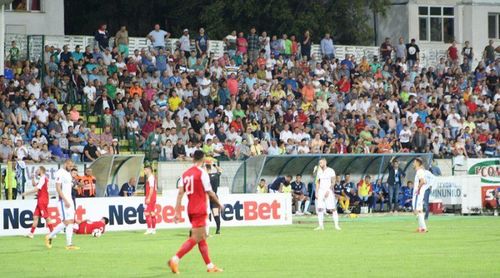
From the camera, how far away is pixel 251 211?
37.7 m

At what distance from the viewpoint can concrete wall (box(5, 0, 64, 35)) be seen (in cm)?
5162

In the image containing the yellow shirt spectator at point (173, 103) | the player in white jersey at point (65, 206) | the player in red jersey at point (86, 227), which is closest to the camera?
the player in white jersey at point (65, 206)

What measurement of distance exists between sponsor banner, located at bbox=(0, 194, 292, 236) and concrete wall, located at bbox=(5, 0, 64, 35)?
17.9 metres

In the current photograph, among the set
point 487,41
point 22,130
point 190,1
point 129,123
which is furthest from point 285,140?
point 487,41

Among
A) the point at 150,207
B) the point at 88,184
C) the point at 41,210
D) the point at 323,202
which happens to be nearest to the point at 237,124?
the point at 88,184

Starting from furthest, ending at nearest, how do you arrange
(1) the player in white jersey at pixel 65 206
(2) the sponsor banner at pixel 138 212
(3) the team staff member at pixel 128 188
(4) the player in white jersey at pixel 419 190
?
(3) the team staff member at pixel 128 188, (2) the sponsor banner at pixel 138 212, (4) the player in white jersey at pixel 419 190, (1) the player in white jersey at pixel 65 206

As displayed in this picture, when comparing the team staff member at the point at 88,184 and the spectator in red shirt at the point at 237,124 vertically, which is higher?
the spectator in red shirt at the point at 237,124

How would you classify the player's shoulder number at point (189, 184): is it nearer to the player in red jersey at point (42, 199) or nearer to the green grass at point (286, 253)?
the green grass at point (286, 253)

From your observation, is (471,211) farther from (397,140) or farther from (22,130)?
(22,130)

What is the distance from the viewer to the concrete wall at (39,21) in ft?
169

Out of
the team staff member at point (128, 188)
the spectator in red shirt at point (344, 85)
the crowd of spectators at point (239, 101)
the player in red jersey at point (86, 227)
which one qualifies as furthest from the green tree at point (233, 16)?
the player in red jersey at point (86, 227)

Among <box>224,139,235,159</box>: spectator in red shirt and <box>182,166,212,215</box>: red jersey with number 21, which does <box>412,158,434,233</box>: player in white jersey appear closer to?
<box>224,139,235,159</box>: spectator in red shirt

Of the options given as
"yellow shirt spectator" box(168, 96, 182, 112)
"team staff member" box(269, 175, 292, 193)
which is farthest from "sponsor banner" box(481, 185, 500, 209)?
"yellow shirt spectator" box(168, 96, 182, 112)

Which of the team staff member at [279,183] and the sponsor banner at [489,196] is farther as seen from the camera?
the sponsor banner at [489,196]
